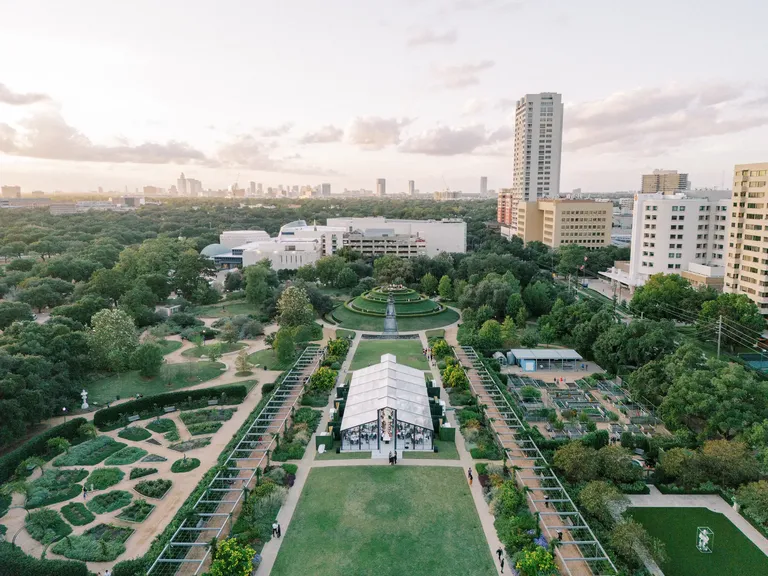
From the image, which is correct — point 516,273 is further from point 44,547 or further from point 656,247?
point 44,547

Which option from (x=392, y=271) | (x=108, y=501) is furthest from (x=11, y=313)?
(x=392, y=271)

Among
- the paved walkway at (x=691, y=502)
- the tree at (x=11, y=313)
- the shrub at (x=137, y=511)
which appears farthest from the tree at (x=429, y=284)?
the shrub at (x=137, y=511)

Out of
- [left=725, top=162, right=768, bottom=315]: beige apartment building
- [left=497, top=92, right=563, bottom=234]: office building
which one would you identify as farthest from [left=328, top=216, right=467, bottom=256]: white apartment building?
[left=725, top=162, right=768, bottom=315]: beige apartment building

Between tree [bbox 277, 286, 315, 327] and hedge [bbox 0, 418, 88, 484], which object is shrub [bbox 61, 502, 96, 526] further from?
A: tree [bbox 277, 286, 315, 327]

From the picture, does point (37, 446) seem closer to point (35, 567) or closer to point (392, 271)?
point (35, 567)

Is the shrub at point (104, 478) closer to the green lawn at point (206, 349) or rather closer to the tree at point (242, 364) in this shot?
the tree at point (242, 364)

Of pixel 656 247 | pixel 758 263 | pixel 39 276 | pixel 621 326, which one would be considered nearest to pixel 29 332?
pixel 39 276
